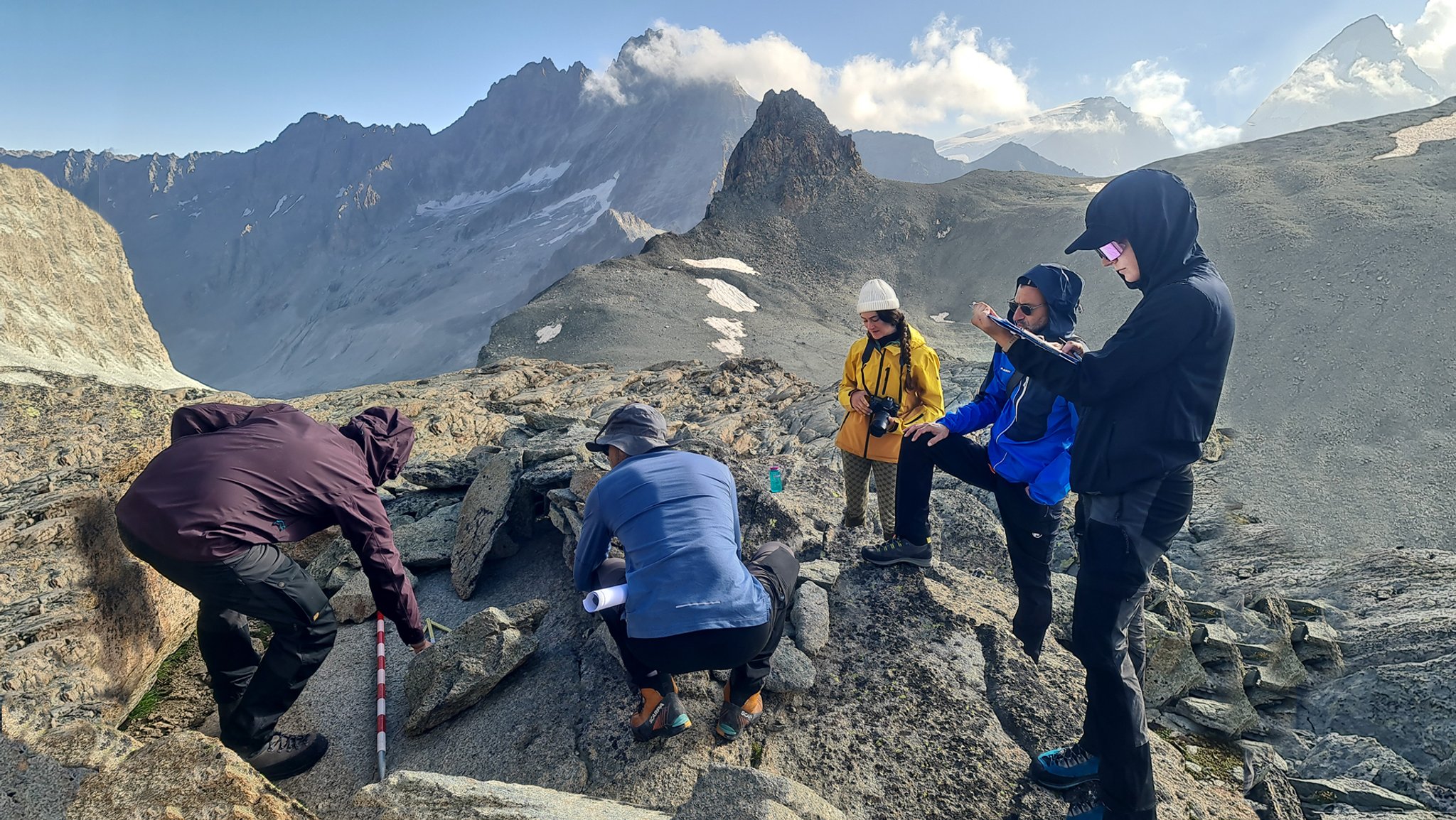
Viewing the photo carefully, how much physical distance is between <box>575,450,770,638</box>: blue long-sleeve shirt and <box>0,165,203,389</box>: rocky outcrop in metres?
20.7

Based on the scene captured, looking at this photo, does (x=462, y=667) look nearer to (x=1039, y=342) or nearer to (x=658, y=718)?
(x=658, y=718)

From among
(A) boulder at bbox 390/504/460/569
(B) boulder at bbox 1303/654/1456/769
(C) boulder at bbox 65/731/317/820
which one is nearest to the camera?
(C) boulder at bbox 65/731/317/820

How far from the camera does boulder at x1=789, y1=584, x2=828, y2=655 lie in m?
4.15

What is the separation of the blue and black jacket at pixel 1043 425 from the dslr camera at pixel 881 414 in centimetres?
A: 107

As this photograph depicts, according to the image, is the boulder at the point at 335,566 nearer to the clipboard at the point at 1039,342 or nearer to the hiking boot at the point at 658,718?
the hiking boot at the point at 658,718

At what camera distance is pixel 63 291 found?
2248 centimetres

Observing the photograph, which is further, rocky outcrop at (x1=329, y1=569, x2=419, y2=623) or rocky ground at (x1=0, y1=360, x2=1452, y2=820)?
rocky outcrop at (x1=329, y1=569, x2=419, y2=623)

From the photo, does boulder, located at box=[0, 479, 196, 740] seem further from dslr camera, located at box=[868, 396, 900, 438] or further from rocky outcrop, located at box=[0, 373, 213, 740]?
dslr camera, located at box=[868, 396, 900, 438]

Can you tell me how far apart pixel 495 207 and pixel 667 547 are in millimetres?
190437

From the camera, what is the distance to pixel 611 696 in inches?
154

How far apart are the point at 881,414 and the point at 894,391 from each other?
0.24 m

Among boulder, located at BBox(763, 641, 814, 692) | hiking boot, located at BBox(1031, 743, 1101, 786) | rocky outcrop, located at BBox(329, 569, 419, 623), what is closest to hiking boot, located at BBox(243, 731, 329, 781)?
rocky outcrop, located at BBox(329, 569, 419, 623)

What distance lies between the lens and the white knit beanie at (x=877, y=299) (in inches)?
199

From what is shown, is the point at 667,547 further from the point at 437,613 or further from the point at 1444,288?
the point at 1444,288
